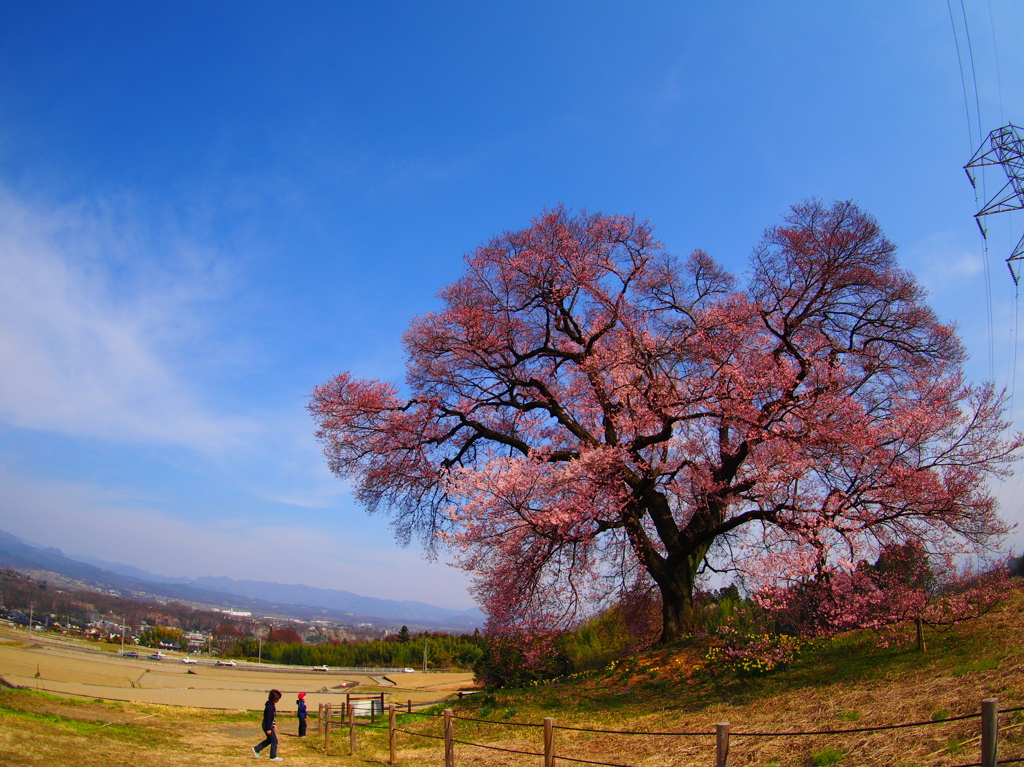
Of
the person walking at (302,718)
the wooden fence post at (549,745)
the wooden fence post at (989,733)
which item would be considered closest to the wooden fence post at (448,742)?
the wooden fence post at (549,745)

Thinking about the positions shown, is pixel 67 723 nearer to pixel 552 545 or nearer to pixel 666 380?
pixel 552 545

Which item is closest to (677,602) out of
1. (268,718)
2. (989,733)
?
(268,718)

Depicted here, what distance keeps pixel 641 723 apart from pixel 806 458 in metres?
5.83

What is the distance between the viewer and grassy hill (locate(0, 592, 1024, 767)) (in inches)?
267

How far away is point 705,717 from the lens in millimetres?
9453

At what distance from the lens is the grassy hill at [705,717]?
6773 mm

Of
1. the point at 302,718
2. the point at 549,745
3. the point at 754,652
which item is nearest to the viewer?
the point at 549,745

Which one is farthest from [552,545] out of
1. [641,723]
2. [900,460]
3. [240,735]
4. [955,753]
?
[240,735]

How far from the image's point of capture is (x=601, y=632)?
22.1m

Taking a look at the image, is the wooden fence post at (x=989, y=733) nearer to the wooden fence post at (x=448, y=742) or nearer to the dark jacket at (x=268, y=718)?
the wooden fence post at (x=448, y=742)

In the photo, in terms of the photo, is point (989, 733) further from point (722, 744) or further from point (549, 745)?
point (549, 745)

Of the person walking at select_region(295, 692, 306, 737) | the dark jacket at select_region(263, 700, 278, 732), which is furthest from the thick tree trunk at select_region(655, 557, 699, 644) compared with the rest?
the person walking at select_region(295, 692, 306, 737)

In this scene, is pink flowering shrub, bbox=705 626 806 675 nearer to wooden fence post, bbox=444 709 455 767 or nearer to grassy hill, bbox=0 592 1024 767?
grassy hill, bbox=0 592 1024 767

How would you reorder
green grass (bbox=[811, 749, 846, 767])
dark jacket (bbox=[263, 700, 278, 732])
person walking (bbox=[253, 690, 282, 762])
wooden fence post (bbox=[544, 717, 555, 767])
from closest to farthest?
green grass (bbox=[811, 749, 846, 767]) → wooden fence post (bbox=[544, 717, 555, 767]) → person walking (bbox=[253, 690, 282, 762]) → dark jacket (bbox=[263, 700, 278, 732])
